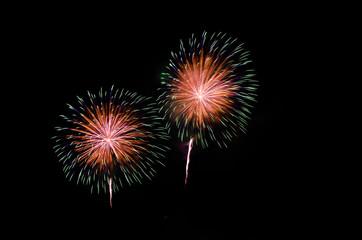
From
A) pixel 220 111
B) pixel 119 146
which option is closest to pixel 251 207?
pixel 220 111

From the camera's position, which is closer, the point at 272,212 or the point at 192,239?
the point at 192,239

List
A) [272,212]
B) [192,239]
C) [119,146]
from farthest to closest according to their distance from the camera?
1. [272,212]
2. [192,239]
3. [119,146]

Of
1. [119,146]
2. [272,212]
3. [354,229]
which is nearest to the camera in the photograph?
[119,146]

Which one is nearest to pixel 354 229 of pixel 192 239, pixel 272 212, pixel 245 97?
pixel 272 212

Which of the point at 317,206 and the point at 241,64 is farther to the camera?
the point at 317,206

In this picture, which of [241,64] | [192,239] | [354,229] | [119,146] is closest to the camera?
[241,64]

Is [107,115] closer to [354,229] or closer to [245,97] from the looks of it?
[245,97]

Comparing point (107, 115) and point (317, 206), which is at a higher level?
point (107, 115)

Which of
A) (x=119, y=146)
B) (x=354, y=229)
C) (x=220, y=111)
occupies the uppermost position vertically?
(x=220, y=111)

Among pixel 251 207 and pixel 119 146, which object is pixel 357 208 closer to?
pixel 251 207
